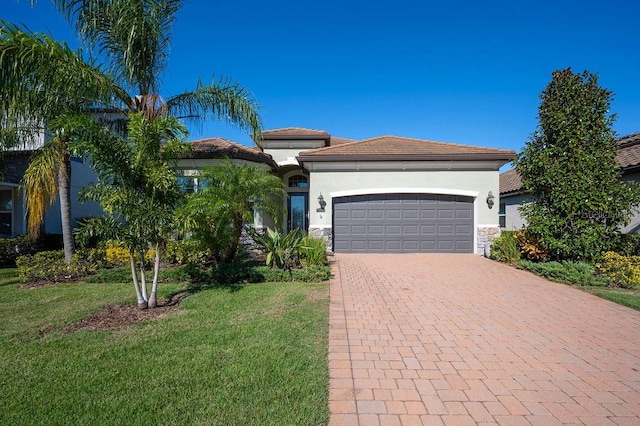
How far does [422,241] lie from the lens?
12609mm

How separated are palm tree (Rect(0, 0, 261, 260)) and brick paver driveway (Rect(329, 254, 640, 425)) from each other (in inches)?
245

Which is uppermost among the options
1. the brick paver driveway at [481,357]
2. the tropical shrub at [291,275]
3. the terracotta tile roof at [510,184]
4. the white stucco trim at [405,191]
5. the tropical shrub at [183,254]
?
the terracotta tile roof at [510,184]

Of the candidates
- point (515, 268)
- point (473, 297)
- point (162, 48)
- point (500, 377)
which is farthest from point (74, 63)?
point (515, 268)

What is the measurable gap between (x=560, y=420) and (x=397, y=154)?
10.7m

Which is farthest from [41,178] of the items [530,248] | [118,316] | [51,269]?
[530,248]

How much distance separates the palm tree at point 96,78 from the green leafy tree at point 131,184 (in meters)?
1.78

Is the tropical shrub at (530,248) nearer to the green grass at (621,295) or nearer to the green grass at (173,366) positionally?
the green grass at (621,295)

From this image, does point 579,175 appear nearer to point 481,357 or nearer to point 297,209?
point 481,357

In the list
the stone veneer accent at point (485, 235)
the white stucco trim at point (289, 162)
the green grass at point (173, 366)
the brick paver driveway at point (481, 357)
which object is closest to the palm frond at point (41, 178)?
the green grass at point (173, 366)

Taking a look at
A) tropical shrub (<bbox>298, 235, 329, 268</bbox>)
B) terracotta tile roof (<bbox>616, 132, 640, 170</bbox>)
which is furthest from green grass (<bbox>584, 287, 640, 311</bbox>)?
tropical shrub (<bbox>298, 235, 329, 268</bbox>)

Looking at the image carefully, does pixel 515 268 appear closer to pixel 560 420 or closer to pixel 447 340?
pixel 447 340

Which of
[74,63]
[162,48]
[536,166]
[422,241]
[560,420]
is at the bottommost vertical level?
[560,420]

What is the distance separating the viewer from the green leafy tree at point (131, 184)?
5.00m

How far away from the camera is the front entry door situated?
1566cm
